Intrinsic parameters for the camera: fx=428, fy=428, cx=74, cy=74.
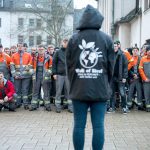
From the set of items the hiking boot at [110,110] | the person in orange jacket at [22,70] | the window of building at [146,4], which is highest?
the window of building at [146,4]

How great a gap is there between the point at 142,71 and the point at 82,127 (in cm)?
714

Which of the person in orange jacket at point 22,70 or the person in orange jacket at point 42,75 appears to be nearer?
the person in orange jacket at point 42,75

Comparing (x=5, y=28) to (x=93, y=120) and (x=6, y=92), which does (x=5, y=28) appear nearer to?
(x=6, y=92)

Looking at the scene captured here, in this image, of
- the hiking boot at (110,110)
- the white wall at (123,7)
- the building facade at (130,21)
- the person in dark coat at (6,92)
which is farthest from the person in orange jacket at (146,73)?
the white wall at (123,7)

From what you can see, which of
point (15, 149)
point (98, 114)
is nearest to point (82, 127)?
point (98, 114)

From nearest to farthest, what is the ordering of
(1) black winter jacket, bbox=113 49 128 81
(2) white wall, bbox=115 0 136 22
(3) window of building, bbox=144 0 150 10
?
(1) black winter jacket, bbox=113 49 128 81, (3) window of building, bbox=144 0 150 10, (2) white wall, bbox=115 0 136 22

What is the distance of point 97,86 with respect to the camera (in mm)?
5660

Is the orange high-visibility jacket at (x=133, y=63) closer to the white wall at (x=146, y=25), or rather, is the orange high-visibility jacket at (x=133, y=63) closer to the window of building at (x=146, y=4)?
the white wall at (x=146, y=25)

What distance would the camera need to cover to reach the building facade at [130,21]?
2353 centimetres

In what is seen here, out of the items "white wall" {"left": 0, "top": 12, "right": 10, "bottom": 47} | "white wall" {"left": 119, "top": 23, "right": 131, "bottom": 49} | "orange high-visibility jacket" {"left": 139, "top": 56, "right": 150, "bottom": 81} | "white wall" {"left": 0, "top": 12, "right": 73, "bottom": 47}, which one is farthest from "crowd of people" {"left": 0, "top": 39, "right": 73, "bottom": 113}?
"white wall" {"left": 0, "top": 12, "right": 10, "bottom": 47}

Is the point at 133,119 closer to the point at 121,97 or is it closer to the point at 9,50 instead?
the point at 121,97

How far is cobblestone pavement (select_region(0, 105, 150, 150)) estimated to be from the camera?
7.55 meters

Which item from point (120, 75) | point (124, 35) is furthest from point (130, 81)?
point (124, 35)

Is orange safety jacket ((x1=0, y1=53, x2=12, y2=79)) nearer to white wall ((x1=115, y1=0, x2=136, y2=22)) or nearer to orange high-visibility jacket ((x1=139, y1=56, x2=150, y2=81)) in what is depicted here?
orange high-visibility jacket ((x1=139, y1=56, x2=150, y2=81))
